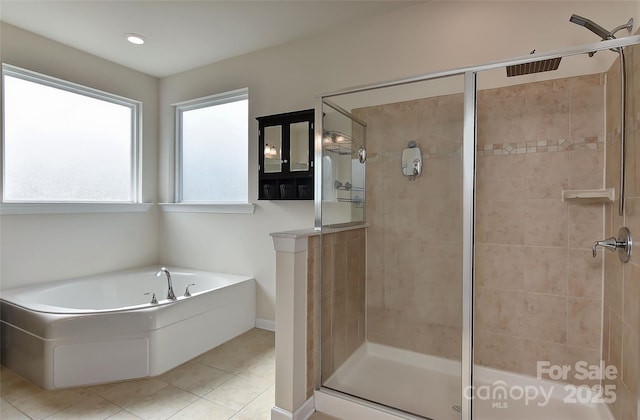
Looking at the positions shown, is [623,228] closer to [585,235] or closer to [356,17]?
[585,235]

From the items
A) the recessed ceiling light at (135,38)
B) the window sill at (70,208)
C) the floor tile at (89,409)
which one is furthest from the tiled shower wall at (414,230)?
the window sill at (70,208)

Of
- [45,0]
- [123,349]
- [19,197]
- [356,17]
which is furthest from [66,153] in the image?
[356,17]

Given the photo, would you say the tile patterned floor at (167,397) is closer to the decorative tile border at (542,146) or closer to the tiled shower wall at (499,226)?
the tiled shower wall at (499,226)

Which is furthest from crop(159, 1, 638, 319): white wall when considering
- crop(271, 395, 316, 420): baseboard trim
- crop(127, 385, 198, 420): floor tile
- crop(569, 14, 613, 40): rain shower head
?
crop(271, 395, 316, 420): baseboard trim

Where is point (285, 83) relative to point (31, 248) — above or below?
above

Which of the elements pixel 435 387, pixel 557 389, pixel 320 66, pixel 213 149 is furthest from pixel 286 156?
pixel 557 389

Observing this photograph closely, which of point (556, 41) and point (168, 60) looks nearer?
point (556, 41)

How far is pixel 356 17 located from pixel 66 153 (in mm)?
2793

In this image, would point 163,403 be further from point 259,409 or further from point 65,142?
point 65,142

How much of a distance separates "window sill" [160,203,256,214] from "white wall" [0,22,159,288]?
0.26 meters

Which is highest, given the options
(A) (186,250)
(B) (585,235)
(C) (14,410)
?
(B) (585,235)

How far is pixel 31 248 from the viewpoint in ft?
8.61

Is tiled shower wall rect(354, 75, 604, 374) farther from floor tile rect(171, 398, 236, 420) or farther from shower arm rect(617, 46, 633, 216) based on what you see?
floor tile rect(171, 398, 236, 420)

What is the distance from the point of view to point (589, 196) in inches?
64.1
